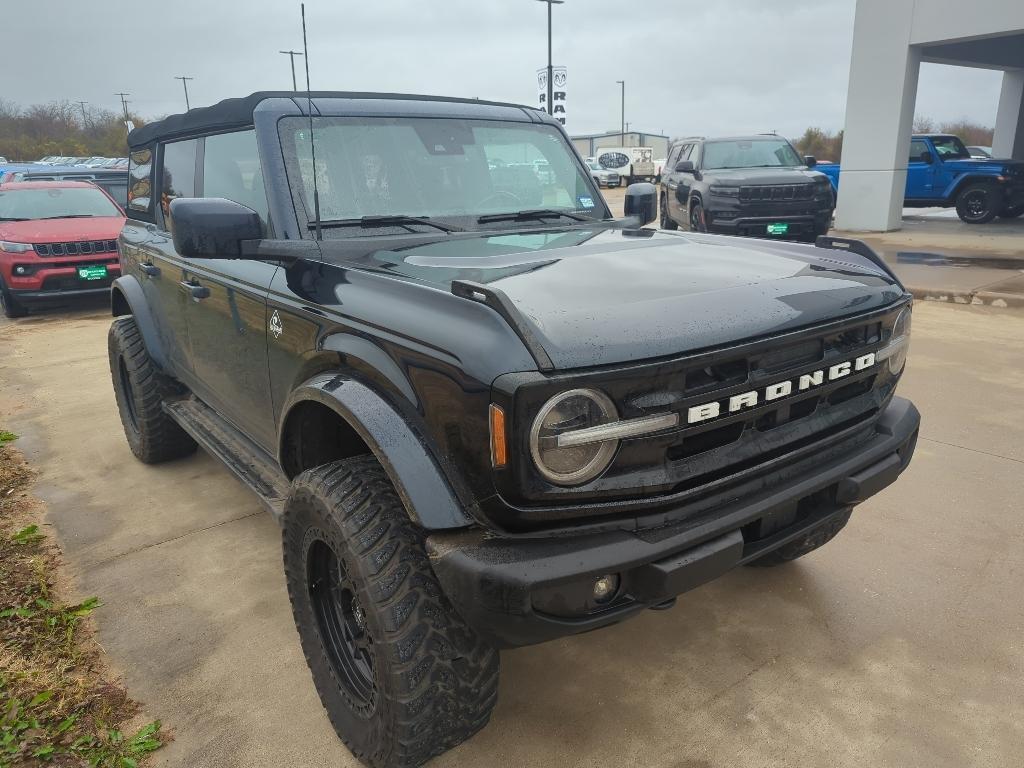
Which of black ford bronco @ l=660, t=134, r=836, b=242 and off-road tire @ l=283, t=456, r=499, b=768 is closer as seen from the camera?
off-road tire @ l=283, t=456, r=499, b=768

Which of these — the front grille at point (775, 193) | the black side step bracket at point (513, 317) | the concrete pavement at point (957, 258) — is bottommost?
the concrete pavement at point (957, 258)

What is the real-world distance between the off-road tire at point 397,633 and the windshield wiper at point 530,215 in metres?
1.25

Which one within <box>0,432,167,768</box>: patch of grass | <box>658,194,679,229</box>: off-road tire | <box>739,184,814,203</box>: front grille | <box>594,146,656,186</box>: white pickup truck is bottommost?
<box>0,432,167,768</box>: patch of grass

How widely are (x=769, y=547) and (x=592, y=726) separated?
0.79m

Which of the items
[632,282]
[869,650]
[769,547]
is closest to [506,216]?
[632,282]

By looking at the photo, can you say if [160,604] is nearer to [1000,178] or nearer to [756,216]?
[756,216]

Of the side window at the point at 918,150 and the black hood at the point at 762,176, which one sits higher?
the side window at the point at 918,150

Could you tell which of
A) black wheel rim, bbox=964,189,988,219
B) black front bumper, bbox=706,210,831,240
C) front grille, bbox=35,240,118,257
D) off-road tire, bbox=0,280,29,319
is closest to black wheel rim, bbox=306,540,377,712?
front grille, bbox=35,240,118,257

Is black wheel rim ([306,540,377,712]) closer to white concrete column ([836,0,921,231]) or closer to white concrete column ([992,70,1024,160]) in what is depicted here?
white concrete column ([836,0,921,231])

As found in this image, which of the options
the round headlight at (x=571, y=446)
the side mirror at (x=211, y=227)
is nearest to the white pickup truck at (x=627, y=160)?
the side mirror at (x=211, y=227)

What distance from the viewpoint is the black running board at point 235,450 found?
8.85ft

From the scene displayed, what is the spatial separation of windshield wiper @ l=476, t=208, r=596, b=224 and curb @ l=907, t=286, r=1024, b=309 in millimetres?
6320

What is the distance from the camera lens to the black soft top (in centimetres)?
277

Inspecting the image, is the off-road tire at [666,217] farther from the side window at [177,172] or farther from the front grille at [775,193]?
the side window at [177,172]
